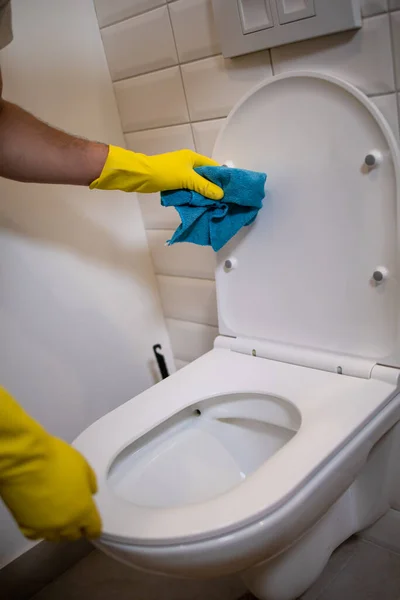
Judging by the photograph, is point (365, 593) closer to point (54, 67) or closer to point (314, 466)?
point (314, 466)

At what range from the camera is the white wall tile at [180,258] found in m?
1.28

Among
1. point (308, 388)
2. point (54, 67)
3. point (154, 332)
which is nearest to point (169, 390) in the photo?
point (308, 388)

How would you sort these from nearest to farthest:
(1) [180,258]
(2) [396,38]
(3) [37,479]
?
(3) [37,479] < (2) [396,38] < (1) [180,258]

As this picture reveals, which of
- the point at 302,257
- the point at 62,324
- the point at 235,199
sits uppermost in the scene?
the point at 235,199

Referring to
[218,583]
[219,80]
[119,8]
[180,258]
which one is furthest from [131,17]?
[218,583]

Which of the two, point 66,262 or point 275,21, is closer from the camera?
point 275,21

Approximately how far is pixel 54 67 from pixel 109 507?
2.90 ft

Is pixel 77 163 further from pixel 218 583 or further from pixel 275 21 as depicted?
pixel 218 583

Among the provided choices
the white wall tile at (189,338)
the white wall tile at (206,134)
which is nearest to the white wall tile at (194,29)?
the white wall tile at (206,134)

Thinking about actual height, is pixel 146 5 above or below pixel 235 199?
above

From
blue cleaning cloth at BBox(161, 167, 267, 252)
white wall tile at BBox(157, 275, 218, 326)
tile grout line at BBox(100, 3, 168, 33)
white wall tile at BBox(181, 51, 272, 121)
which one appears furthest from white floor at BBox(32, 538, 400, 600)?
tile grout line at BBox(100, 3, 168, 33)

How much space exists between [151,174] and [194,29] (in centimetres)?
33

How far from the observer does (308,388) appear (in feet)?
3.04

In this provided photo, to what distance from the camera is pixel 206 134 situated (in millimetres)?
1147
